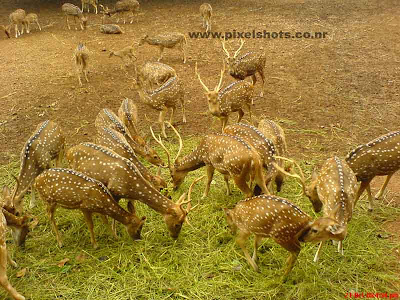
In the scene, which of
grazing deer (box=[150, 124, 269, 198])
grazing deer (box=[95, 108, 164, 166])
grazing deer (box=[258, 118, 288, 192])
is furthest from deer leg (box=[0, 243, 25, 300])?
grazing deer (box=[258, 118, 288, 192])

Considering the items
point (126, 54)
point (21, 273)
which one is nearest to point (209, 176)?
point (21, 273)

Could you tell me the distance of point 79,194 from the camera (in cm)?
423

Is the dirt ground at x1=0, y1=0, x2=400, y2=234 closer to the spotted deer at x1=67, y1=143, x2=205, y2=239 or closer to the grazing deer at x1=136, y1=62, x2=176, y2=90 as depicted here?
the grazing deer at x1=136, y1=62, x2=176, y2=90

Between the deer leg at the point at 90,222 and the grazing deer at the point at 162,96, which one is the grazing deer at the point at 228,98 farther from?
the deer leg at the point at 90,222

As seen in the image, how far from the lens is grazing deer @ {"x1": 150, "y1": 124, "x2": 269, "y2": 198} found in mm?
4477

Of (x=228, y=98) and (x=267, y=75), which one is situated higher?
(x=228, y=98)

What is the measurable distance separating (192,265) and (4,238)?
197 centimetres

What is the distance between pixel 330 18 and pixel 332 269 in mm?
10170

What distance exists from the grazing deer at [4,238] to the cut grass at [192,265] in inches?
7.9

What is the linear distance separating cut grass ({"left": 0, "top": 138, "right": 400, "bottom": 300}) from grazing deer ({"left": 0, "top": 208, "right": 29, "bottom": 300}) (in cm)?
20

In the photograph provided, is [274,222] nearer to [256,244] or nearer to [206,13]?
[256,244]

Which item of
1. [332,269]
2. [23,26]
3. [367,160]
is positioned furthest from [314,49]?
[23,26]

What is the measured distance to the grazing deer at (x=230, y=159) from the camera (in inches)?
176

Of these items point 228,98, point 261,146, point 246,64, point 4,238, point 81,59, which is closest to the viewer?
point 4,238
